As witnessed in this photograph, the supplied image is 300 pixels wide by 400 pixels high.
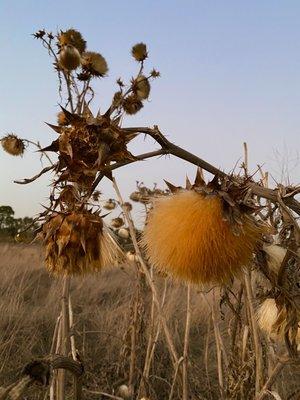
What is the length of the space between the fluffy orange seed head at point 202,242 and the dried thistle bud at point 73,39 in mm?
2228

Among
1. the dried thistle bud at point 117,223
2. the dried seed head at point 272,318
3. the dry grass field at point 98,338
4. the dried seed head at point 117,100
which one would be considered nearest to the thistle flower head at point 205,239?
the dried seed head at point 272,318

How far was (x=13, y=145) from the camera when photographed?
3.00 m

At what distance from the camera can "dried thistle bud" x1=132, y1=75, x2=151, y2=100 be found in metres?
3.03

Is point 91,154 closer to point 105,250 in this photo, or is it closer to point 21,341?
point 105,250

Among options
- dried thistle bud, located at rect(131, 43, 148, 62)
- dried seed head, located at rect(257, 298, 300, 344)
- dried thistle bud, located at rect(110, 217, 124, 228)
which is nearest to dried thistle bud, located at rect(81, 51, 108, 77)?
dried thistle bud, located at rect(131, 43, 148, 62)

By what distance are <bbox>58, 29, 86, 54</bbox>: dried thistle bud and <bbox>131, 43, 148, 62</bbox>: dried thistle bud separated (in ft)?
1.56

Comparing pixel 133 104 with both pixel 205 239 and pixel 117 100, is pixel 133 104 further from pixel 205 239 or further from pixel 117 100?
pixel 205 239

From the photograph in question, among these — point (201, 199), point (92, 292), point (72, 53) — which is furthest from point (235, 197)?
point (92, 292)

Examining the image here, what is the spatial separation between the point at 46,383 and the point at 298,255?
1.76 feet

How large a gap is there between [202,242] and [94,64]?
2277 millimetres

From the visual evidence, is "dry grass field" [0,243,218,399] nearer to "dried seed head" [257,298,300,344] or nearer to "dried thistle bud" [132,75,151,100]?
"dried thistle bud" [132,75,151,100]

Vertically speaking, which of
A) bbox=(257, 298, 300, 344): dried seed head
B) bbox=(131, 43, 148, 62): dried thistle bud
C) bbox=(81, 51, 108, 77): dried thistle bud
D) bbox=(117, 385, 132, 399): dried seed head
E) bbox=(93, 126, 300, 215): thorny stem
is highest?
bbox=(131, 43, 148, 62): dried thistle bud

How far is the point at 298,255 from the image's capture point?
3.24 ft

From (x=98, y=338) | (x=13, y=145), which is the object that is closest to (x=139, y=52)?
(x=13, y=145)
